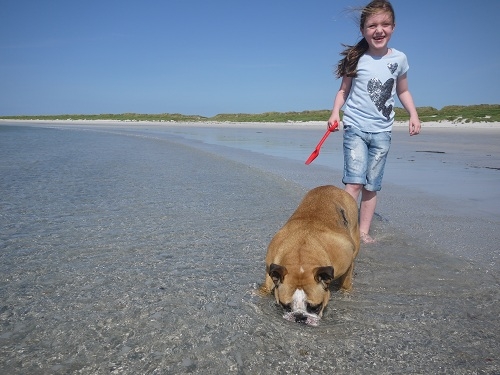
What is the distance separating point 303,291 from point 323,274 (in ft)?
0.56

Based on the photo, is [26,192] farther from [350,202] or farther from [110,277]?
[350,202]

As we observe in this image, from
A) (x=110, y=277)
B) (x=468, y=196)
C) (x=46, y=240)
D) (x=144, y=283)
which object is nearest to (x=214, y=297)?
(x=144, y=283)

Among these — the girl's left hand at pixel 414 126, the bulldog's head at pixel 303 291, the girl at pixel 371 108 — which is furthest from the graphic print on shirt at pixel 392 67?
the bulldog's head at pixel 303 291

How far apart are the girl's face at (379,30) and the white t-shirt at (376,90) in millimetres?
165

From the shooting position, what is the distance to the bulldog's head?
2.75 m

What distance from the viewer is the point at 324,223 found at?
3.58 m

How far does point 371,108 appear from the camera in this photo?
5145mm

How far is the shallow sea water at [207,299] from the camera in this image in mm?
2383

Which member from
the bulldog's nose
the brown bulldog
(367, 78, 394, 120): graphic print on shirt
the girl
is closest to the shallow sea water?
the bulldog's nose

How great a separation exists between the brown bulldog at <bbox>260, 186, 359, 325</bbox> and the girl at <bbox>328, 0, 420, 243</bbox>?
88cm

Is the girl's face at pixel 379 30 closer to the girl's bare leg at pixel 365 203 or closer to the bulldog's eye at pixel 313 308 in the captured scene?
the girl's bare leg at pixel 365 203

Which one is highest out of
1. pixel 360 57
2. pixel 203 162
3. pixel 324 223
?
pixel 360 57

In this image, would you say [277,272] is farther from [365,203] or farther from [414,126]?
[414,126]

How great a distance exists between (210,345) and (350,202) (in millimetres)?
Result: 2384
